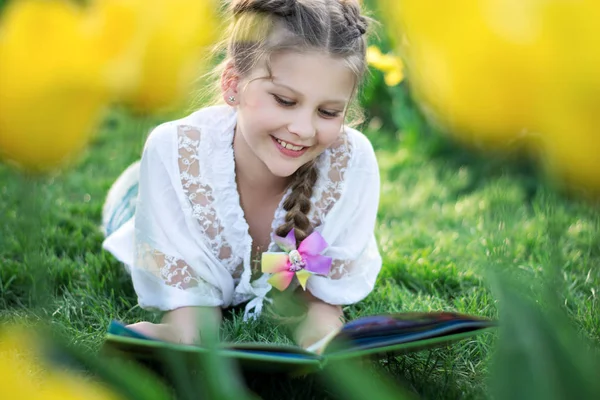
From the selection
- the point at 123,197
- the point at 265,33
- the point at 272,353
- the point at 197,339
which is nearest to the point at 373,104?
the point at 123,197

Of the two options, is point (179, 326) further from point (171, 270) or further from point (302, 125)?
point (302, 125)

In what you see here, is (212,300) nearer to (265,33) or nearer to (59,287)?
(59,287)

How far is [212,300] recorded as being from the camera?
1780mm

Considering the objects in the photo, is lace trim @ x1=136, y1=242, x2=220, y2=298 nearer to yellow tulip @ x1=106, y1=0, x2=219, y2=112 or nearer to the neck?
the neck

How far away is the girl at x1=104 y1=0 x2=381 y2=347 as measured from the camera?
164 centimetres

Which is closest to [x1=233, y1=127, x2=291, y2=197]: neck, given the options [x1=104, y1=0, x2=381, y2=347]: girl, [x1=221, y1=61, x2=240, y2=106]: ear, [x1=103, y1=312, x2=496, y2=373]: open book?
[x1=104, y1=0, x2=381, y2=347]: girl

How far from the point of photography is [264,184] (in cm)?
190

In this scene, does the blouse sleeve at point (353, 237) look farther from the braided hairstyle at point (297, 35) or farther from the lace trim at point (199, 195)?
the lace trim at point (199, 195)

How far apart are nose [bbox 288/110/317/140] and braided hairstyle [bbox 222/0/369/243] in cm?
13

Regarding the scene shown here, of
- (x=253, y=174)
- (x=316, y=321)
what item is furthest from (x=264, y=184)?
(x=316, y=321)

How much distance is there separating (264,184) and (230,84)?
273 millimetres

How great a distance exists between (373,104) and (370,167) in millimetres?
1845

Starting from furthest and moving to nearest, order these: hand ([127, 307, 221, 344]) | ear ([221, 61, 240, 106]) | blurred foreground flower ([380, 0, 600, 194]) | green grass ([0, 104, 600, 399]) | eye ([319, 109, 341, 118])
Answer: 1. ear ([221, 61, 240, 106])
2. eye ([319, 109, 341, 118])
3. hand ([127, 307, 221, 344])
4. green grass ([0, 104, 600, 399])
5. blurred foreground flower ([380, 0, 600, 194])

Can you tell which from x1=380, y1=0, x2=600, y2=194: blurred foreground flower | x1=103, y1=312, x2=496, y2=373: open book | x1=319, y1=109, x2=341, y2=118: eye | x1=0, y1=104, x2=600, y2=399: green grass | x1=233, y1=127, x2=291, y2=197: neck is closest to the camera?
x1=380, y1=0, x2=600, y2=194: blurred foreground flower
